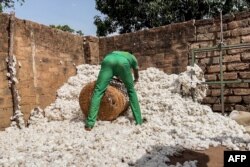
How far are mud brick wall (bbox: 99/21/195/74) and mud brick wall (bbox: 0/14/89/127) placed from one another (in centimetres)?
119

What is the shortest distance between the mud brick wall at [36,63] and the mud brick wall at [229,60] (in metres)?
2.62

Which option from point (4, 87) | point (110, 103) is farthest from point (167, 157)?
A: point (4, 87)

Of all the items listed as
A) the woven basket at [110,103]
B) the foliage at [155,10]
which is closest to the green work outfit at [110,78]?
the woven basket at [110,103]

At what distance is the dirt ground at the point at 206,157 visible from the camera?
13.6 ft

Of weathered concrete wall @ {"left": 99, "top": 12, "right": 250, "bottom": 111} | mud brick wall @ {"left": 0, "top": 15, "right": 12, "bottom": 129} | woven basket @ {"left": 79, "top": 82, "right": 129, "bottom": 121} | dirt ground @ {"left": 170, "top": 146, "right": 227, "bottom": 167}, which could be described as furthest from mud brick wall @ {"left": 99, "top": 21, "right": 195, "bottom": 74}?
dirt ground @ {"left": 170, "top": 146, "right": 227, "bottom": 167}

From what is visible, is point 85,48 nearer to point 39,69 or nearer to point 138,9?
point 39,69

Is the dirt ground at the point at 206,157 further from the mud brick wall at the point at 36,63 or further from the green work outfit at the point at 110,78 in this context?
the mud brick wall at the point at 36,63

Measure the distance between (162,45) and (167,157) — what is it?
3577mm

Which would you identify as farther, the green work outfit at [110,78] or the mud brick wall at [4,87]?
the mud brick wall at [4,87]

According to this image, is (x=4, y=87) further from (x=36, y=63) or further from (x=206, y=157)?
(x=206, y=157)

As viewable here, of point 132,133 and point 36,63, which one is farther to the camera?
point 36,63

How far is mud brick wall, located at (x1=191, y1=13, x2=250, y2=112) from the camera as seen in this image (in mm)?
6402

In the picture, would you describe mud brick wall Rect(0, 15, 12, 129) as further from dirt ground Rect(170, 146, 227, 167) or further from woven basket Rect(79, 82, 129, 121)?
dirt ground Rect(170, 146, 227, 167)

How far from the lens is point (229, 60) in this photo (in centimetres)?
657
